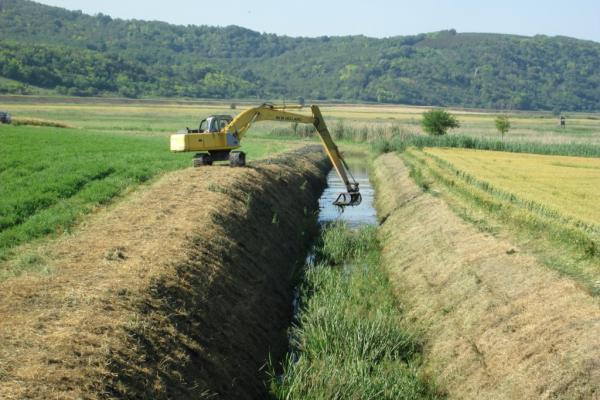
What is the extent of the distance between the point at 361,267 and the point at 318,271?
2.08 m

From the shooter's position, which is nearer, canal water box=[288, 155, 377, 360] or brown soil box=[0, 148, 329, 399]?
brown soil box=[0, 148, 329, 399]

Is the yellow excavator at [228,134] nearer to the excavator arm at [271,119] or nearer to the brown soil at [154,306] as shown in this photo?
the excavator arm at [271,119]

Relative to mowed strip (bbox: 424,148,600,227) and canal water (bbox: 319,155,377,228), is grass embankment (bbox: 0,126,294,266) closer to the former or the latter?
canal water (bbox: 319,155,377,228)


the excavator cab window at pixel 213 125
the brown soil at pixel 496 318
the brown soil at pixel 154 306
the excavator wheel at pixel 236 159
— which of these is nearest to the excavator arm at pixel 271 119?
the excavator cab window at pixel 213 125

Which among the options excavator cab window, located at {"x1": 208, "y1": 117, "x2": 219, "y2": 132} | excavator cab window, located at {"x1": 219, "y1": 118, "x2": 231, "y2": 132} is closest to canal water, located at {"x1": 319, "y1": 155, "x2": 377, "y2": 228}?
excavator cab window, located at {"x1": 219, "y1": 118, "x2": 231, "y2": 132}

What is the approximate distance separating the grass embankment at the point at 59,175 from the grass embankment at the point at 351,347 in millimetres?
5584

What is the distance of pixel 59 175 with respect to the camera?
1010 inches

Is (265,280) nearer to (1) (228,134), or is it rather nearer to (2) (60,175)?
(2) (60,175)

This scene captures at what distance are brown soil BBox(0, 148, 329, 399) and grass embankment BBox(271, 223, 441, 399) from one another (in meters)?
0.71

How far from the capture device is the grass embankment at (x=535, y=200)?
16094 mm

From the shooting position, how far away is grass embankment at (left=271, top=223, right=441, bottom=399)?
12.6 m

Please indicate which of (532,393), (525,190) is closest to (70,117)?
(525,190)

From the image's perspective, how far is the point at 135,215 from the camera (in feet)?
63.4

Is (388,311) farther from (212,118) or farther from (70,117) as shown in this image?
(70,117)
